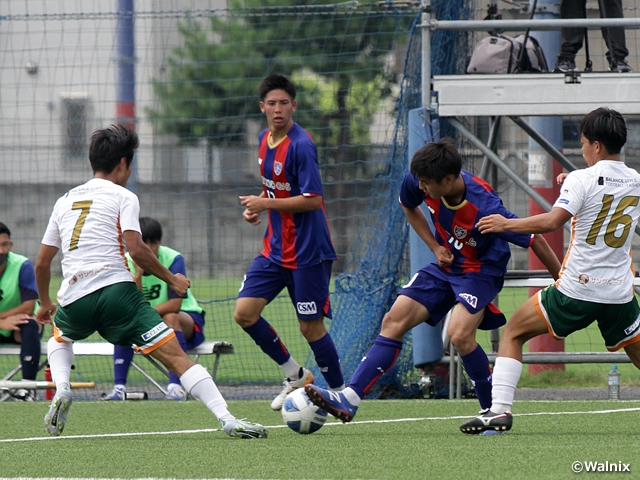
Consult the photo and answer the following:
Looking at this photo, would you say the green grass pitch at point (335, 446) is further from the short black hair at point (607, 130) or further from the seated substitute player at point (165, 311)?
the seated substitute player at point (165, 311)

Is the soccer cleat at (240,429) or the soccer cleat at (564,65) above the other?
the soccer cleat at (564,65)

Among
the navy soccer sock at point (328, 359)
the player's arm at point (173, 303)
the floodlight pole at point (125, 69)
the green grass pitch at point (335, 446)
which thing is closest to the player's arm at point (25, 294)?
the player's arm at point (173, 303)

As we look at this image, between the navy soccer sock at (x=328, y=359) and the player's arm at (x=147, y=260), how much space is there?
6.45 feet

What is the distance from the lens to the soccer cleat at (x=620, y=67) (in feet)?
28.3

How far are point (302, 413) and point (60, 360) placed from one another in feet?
4.59

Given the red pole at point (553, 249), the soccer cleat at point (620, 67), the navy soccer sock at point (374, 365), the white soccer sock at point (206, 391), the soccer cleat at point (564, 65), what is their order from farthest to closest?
the red pole at point (553, 249), the soccer cleat at point (620, 67), the soccer cleat at point (564, 65), the navy soccer sock at point (374, 365), the white soccer sock at point (206, 391)

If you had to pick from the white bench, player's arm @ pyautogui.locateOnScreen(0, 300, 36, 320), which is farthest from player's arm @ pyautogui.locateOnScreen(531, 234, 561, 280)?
player's arm @ pyautogui.locateOnScreen(0, 300, 36, 320)

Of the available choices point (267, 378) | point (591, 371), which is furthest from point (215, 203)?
point (591, 371)

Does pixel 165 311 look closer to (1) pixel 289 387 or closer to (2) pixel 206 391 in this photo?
(1) pixel 289 387

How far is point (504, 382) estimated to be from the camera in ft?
19.2

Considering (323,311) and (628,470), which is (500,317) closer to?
(323,311)

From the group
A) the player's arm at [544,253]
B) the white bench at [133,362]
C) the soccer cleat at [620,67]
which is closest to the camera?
the player's arm at [544,253]

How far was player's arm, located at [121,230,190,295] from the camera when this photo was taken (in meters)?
5.77

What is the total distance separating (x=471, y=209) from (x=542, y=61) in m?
3.02
